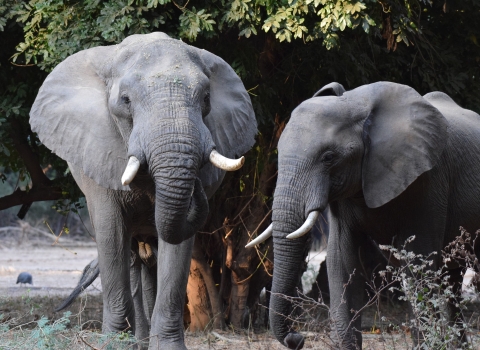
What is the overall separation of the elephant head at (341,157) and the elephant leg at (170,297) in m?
0.63

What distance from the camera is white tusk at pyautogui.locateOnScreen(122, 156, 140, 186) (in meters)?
5.52

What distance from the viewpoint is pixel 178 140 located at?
5.54 metres

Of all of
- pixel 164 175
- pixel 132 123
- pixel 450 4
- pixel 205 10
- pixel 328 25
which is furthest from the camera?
pixel 450 4

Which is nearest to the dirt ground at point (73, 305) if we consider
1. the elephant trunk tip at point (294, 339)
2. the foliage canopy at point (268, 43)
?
the elephant trunk tip at point (294, 339)

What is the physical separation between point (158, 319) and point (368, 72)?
145 inches

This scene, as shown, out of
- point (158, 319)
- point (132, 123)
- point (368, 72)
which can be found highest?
point (132, 123)

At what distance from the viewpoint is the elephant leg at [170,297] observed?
20.3ft

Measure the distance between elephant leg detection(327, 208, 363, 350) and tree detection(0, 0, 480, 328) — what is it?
177 centimetres

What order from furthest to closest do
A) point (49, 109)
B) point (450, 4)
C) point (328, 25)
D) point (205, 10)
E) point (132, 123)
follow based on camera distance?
point (450, 4) < point (205, 10) < point (328, 25) < point (49, 109) < point (132, 123)

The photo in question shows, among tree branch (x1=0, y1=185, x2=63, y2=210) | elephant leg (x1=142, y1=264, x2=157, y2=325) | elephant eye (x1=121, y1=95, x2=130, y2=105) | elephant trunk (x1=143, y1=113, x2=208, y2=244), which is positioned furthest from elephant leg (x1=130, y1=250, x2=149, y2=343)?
tree branch (x1=0, y1=185, x2=63, y2=210)

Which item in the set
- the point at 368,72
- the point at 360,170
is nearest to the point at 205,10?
the point at 368,72

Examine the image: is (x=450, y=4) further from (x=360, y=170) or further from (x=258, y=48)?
(x=360, y=170)

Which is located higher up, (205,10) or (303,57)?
(205,10)

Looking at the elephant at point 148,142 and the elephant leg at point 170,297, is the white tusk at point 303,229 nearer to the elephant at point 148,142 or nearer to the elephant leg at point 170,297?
the elephant at point 148,142
